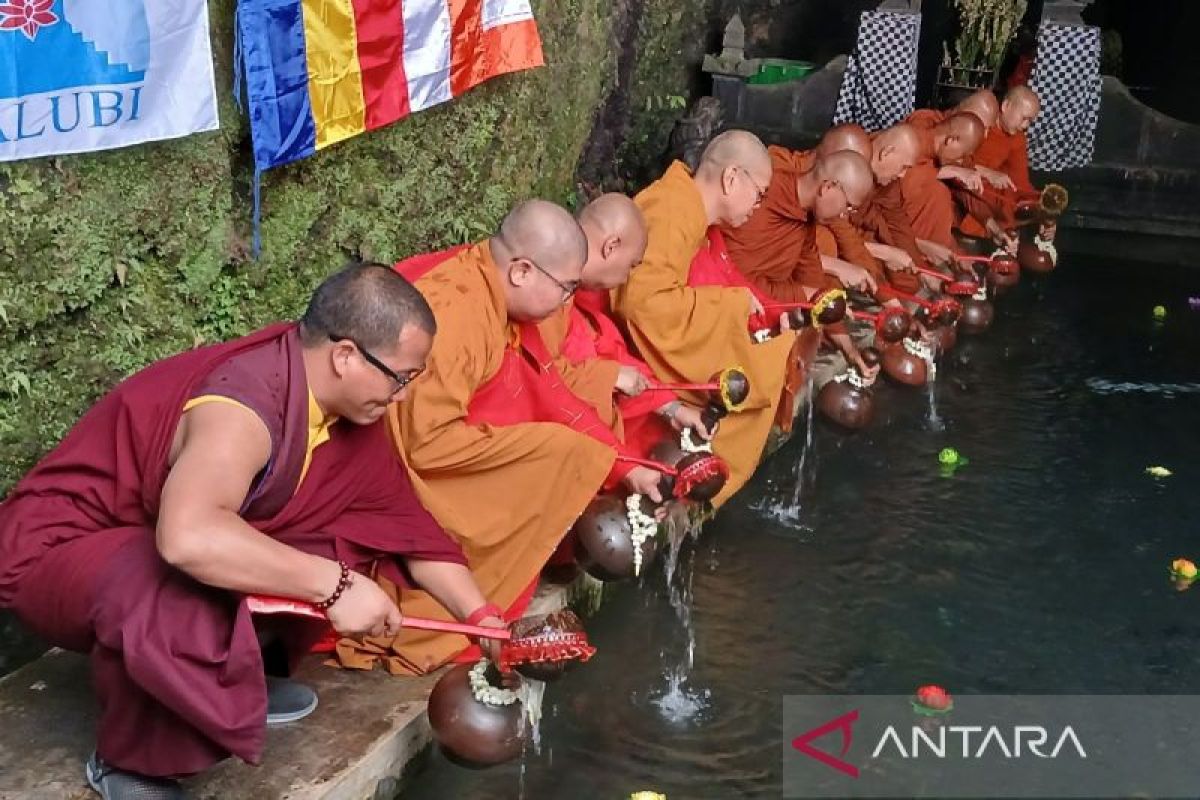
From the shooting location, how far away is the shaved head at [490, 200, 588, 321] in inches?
176

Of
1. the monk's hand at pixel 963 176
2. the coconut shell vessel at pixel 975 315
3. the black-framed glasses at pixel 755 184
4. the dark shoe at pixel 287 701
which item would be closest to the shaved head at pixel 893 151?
the coconut shell vessel at pixel 975 315

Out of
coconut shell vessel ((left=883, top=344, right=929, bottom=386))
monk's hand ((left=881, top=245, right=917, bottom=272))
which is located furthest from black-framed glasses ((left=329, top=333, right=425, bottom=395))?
monk's hand ((left=881, top=245, right=917, bottom=272))

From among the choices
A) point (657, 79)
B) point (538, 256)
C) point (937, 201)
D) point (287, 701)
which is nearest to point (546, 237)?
point (538, 256)

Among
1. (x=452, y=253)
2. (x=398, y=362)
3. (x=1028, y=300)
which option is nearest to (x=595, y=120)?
(x=1028, y=300)

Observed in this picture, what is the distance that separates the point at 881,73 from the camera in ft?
44.9

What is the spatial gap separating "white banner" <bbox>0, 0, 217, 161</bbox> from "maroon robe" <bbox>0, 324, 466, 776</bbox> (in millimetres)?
1625

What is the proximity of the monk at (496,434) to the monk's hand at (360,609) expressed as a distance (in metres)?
0.87

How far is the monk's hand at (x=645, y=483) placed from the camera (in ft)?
15.2

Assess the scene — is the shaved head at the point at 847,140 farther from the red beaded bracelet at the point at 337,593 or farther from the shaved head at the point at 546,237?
the red beaded bracelet at the point at 337,593

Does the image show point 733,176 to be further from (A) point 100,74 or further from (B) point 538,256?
(A) point 100,74

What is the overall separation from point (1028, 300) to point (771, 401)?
5175mm

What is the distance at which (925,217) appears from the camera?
8914 millimetres

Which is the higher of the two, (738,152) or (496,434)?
(738,152)

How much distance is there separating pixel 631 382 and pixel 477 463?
1.40m
